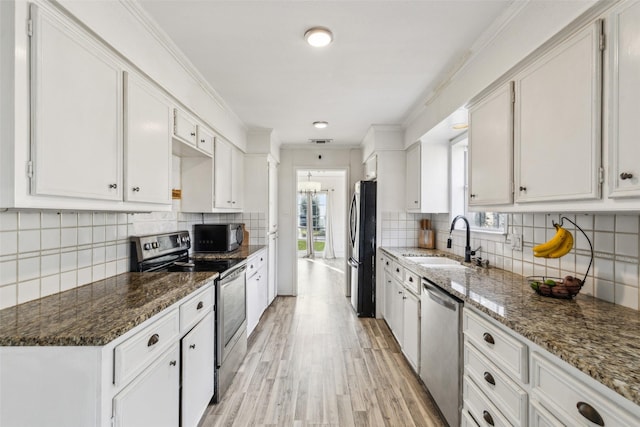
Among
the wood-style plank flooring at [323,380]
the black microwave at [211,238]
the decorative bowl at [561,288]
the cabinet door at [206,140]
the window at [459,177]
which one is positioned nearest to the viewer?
the decorative bowl at [561,288]

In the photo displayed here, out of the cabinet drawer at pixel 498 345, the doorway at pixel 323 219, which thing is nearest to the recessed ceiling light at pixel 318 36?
the cabinet drawer at pixel 498 345

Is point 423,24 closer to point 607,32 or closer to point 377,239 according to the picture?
point 607,32

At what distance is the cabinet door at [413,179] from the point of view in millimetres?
3434

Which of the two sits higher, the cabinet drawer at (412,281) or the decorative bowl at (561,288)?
the decorative bowl at (561,288)

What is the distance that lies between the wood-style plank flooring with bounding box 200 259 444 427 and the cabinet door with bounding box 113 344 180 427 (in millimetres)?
581

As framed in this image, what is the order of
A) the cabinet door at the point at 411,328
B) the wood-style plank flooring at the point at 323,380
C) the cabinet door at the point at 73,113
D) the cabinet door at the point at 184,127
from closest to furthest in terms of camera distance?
the cabinet door at the point at 73,113, the wood-style plank flooring at the point at 323,380, the cabinet door at the point at 184,127, the cabinet door at the point at 411,328

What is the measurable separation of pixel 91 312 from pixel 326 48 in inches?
77.9

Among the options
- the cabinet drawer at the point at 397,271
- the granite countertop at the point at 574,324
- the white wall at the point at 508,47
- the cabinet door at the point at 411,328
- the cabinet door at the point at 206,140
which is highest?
the white wall at the point at 508,47

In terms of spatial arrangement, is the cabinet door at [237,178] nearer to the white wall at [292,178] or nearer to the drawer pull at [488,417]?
the white wall at [292,178]

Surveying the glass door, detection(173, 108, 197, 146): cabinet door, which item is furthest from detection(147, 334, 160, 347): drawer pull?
the glass door

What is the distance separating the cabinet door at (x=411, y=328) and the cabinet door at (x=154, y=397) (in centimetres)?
172

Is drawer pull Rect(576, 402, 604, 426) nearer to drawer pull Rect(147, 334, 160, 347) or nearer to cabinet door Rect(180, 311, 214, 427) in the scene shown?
drawer pull Rect(147, 334, 160, 347)

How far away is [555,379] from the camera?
1.01m

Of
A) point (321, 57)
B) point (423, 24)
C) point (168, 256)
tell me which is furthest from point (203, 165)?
point (423, 24)
